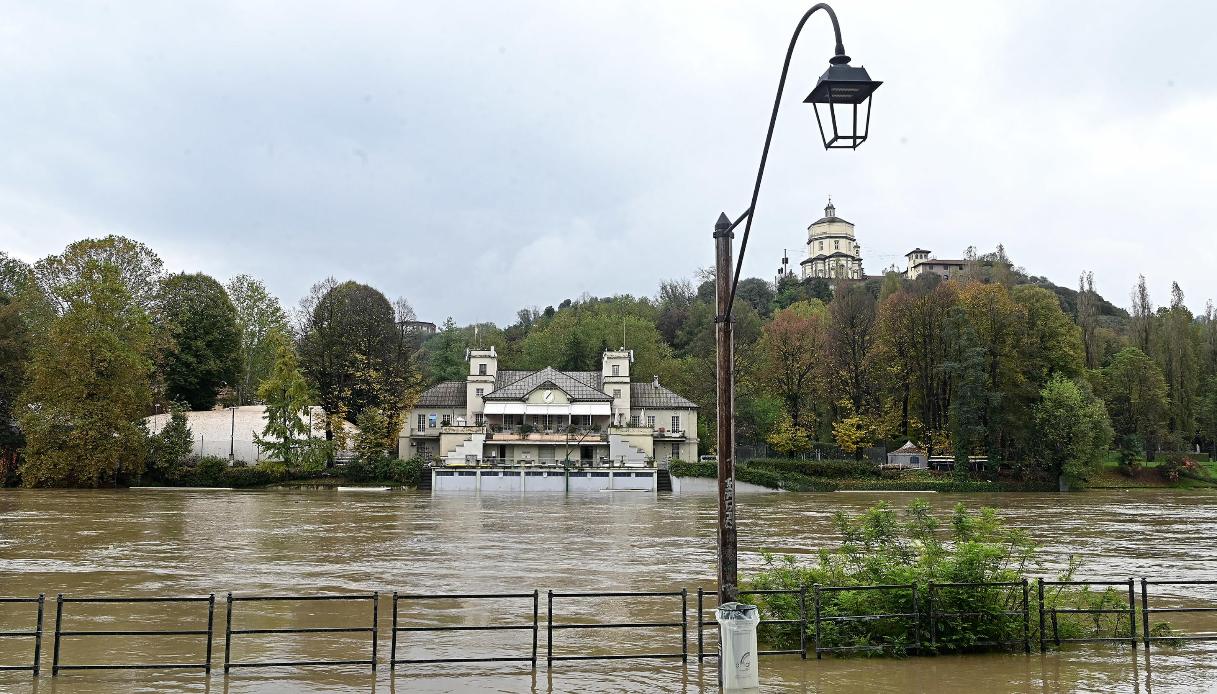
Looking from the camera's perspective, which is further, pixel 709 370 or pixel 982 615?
pixel 709 370

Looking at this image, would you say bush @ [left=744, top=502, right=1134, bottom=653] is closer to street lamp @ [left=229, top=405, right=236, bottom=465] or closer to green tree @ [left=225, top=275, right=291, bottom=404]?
street lamp @ [left=229, top=405, right=236, bottom=465]

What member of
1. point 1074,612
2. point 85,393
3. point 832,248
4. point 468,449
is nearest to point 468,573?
point 1074,612

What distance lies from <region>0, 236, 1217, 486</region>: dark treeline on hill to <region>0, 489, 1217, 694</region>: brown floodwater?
7342mm

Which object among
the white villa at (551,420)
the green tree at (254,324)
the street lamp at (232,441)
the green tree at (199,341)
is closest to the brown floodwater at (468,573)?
the street lamp at (232,441)

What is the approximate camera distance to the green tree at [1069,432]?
189ft

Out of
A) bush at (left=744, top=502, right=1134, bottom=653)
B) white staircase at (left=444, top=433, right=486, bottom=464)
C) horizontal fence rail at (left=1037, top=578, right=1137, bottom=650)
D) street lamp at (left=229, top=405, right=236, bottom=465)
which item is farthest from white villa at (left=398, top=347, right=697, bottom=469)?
horizontal fence rail at (left=1037, top=578, right=1137, bottom=650)

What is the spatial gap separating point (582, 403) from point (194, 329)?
28345 mm

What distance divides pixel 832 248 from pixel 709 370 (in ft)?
269

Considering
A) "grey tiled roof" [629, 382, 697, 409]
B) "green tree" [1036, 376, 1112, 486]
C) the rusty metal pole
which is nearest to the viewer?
the rusty metal pole

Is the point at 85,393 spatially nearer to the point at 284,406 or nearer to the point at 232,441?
the point at 284,406

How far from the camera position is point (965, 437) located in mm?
60094

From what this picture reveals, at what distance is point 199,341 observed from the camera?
Result: 66438 millimetres

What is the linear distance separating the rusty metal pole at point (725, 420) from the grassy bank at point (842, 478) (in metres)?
47.7

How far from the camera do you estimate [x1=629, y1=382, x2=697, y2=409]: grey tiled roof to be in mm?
70938
